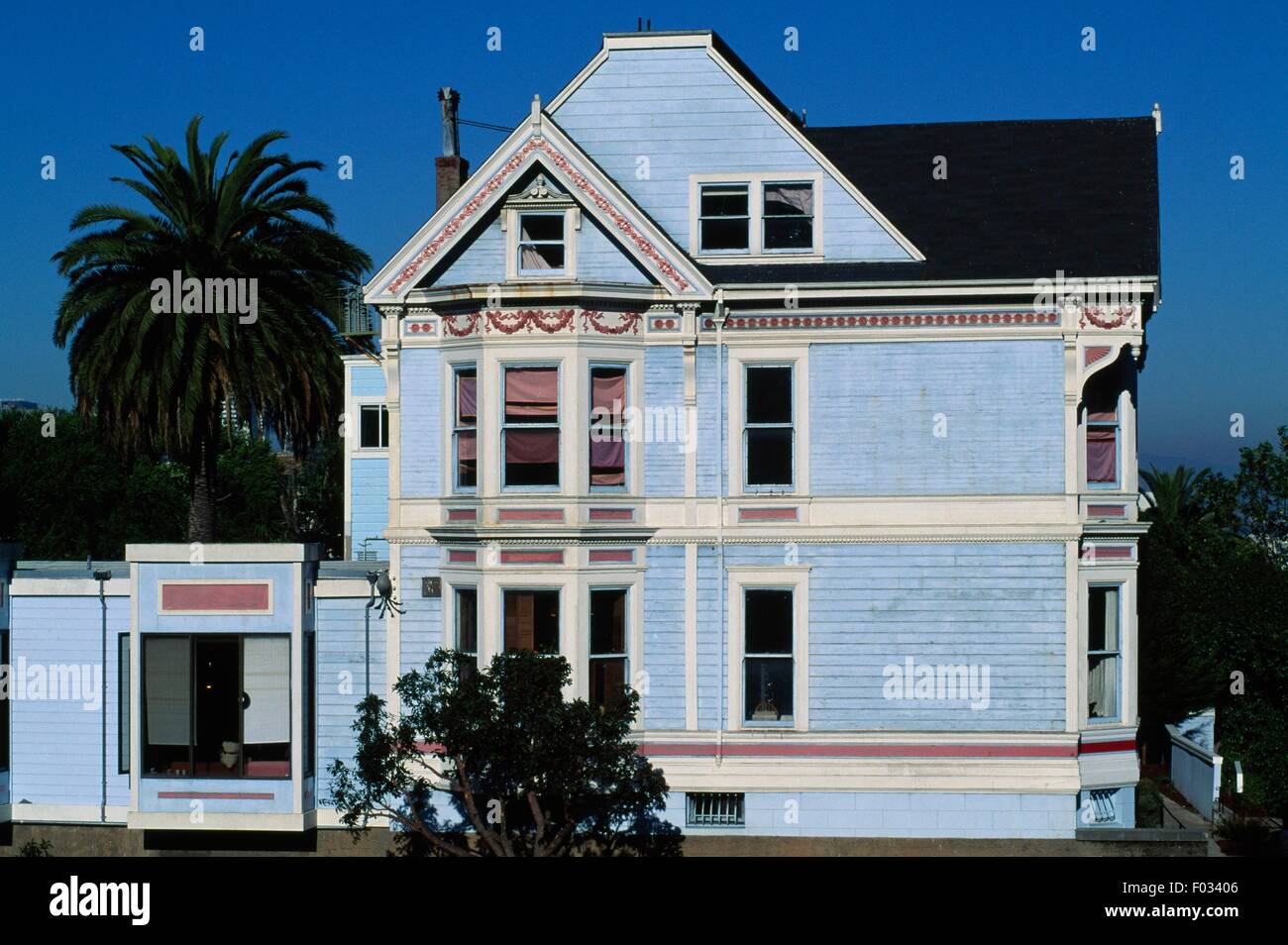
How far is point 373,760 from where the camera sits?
21.9 m

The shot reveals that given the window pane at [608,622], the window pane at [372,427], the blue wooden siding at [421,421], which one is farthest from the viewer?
the window pane at [372,427]

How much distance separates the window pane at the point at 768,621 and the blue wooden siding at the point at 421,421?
5.23m

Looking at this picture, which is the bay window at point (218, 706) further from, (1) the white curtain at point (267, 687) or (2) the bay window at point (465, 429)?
(2) the bay window at point (465, 429)

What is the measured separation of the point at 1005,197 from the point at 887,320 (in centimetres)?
340

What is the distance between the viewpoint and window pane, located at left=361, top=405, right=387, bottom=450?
52375mm

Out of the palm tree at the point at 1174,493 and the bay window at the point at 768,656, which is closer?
the bay window at the point at 768,656

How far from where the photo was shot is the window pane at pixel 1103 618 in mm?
25062

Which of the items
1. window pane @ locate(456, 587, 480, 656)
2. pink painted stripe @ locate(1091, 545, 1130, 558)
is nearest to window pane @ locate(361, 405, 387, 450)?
window pane @ locate(456, 587, 480, 656)

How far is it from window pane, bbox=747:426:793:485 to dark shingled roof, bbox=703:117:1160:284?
2.37 metres

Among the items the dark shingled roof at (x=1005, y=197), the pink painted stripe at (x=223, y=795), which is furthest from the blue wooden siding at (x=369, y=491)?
the dark shingled roof at (x=1005, y=197)

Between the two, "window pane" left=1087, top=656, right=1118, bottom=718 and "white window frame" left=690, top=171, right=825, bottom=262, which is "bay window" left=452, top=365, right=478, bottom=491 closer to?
"white window frame" left=690, top=171, right=825, bottom=262

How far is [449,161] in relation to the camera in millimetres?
32500

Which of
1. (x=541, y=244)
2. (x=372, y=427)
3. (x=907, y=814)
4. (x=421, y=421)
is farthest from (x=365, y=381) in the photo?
(x=907, y=814)

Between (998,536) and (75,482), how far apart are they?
190 ft
